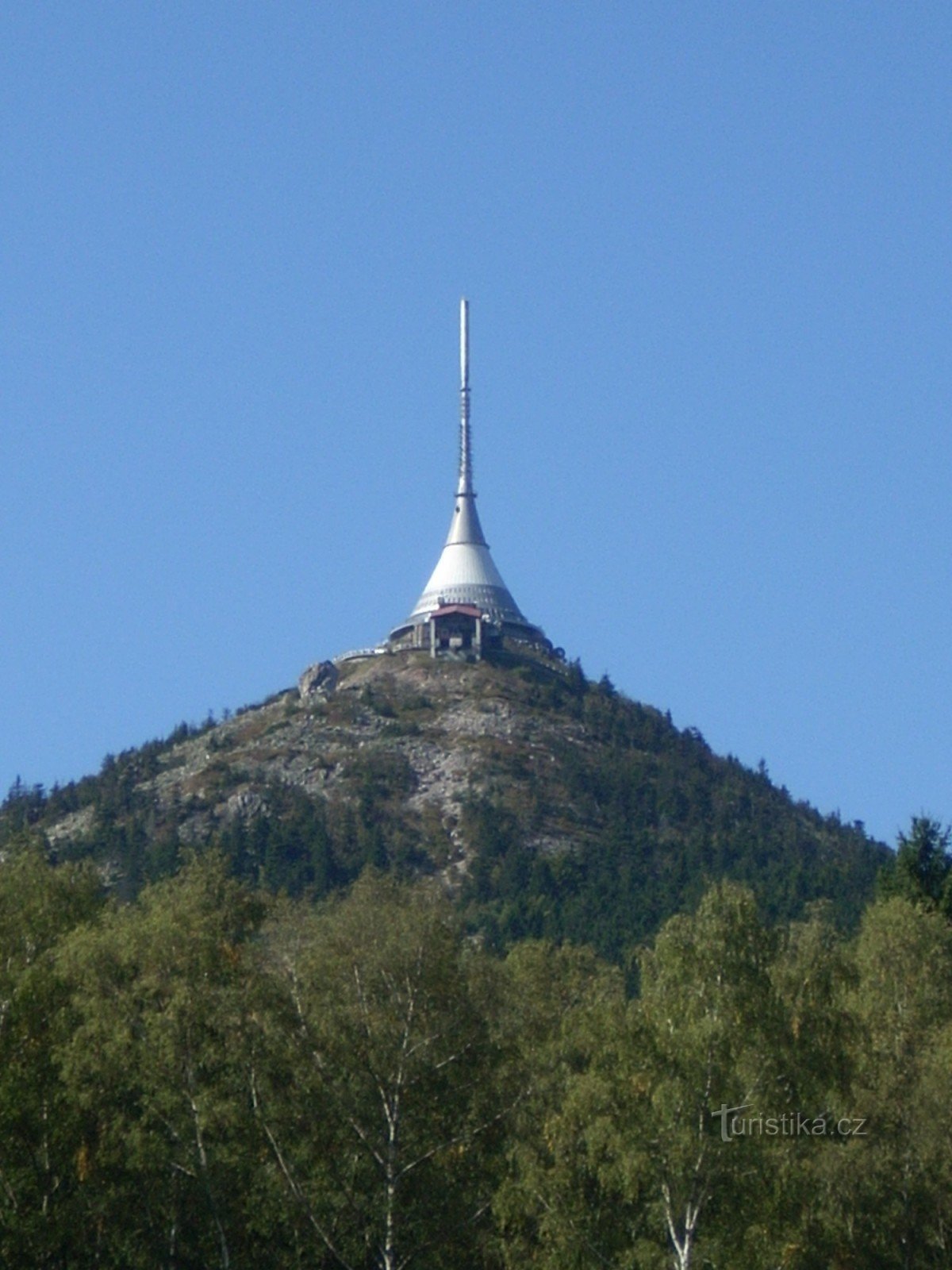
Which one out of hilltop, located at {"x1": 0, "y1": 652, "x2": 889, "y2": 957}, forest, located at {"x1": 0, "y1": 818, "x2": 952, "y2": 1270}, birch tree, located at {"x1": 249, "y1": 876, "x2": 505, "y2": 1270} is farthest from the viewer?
hilltop, located at {"x1": 0, "y1": 652, "x2": 889, "y2": 957}

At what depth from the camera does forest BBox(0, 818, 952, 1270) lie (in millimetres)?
34844

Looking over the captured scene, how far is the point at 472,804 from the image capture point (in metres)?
121

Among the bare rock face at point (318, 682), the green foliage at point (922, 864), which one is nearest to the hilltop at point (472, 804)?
the bare rock face at point (318, 682)

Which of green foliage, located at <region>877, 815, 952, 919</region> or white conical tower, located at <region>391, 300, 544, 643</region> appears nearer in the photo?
green foliage, located at <region>877, 815, 952, 919</region>

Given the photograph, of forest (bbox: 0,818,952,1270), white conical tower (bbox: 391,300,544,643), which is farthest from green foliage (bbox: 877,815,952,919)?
white conical tower (bbox: 391,300,544,643)

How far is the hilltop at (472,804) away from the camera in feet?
356

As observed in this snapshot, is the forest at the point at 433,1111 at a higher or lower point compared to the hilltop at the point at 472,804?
lower

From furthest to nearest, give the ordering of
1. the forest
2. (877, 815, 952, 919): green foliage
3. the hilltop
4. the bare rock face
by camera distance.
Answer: the bare rock face
the hilltop
(877, 815, 952, 919): green foliage
the forest

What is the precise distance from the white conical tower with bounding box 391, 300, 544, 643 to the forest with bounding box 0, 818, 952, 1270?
97067mm

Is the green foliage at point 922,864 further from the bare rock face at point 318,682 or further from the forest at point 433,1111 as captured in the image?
the bare rock face at point 318,682

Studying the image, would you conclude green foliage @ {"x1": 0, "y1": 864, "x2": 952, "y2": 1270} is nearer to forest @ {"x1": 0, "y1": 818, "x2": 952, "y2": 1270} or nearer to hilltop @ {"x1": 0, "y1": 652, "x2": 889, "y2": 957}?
forest @ {"x1": 0, "y1": 818, "x2": 952, "y2": 1270}

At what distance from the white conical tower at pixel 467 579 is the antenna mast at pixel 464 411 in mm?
51

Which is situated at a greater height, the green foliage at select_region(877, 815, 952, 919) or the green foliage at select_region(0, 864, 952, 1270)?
the green foliage at select_region(877, 815, 952, 919)

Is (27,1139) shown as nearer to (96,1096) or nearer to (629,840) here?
(96,1096)
